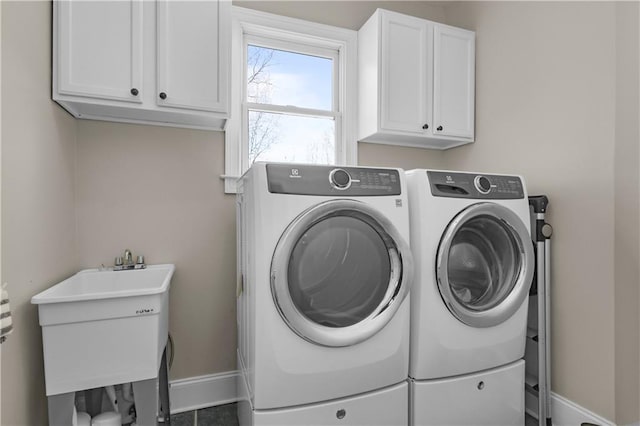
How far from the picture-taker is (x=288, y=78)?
2.51 m

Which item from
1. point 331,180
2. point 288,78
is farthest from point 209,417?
point 288,78

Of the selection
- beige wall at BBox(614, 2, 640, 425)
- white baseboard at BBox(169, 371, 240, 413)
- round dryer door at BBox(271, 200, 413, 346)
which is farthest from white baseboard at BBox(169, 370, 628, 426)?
round dryer door at BBox(271, 200, 413, 346)

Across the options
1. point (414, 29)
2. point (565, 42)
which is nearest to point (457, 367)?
point (565, 42)

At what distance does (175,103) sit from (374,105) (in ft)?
4.08

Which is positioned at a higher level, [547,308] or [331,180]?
[331,180]

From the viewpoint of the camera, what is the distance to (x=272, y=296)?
4.34 feet

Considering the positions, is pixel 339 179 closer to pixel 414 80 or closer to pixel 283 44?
pixel 414 80

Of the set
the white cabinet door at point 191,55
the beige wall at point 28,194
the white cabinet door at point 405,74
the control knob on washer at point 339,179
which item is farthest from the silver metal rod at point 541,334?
the beige wall at point 28,194

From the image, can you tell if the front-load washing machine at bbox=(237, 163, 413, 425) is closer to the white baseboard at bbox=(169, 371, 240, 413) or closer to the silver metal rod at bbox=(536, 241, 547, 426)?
the white baseboard at bbox=(169, 371, 240, 413)

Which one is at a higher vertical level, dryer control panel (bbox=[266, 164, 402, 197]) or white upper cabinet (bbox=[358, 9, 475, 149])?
white upper cabinet (bbox=[358, 9, 475, 149])

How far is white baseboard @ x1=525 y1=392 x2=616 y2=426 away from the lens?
1.74 metres

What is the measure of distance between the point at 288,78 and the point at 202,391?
2147mm

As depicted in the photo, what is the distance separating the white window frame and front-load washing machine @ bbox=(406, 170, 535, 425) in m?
1.06

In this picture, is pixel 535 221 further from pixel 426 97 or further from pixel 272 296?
pixel 272 296
